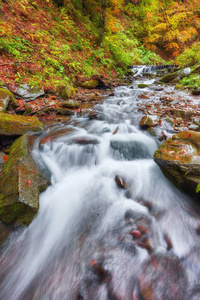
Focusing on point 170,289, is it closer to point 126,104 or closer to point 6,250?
point 6,250

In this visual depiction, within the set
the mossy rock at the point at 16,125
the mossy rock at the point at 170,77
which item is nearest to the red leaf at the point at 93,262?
the mossy rock at the point at 16,125

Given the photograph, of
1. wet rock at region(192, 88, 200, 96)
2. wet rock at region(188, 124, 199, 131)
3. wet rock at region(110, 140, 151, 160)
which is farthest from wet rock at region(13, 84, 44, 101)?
wet rock at region(192, 88, 200, 96)

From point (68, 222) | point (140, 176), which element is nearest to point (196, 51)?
point (140, 176)

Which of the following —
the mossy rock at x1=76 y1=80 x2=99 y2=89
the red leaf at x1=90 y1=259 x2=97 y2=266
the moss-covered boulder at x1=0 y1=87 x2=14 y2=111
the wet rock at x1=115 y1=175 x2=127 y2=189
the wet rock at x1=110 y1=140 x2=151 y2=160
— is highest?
the mossy rock at x1=76 y1=80 x2=99 y2=89

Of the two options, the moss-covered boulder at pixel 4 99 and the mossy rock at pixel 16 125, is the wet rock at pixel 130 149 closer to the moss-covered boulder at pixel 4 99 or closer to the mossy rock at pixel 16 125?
the mossy rock at pixel 16 125

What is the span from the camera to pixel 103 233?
2510mm

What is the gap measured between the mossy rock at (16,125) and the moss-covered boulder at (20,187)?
58cm

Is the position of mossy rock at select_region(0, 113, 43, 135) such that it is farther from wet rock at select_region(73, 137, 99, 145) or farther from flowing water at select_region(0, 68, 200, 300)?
wet rock at select_region(73, 137, 99, 145)

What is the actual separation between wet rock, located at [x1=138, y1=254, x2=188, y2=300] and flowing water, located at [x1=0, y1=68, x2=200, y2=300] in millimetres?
11

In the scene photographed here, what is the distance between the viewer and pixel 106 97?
8.37 meters

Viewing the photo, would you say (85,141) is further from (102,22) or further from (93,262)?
(102,22)

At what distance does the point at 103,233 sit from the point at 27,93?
542 centimetres

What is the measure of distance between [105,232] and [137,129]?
3.61 metres

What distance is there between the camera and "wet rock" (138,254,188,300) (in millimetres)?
1707
